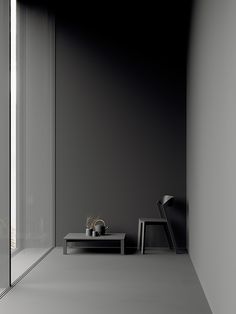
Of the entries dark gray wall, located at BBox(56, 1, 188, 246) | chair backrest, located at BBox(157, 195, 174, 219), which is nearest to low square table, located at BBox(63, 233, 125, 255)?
dark gray wall, located at BBox(56, 1, 188, 246)

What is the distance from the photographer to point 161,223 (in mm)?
7219

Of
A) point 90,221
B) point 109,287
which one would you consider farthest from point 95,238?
point 109,287

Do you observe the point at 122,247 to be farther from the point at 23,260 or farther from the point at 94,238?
the point at 23,260

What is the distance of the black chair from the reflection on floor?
132 centimetres

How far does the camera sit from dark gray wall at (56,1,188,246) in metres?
7.72

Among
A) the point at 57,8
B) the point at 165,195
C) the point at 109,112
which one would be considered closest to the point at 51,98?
the point at 109,112

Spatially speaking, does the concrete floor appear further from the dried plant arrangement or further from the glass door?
the dried plant arrangement

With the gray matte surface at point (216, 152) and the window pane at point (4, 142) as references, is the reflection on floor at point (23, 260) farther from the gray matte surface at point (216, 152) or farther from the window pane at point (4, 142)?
the gray matte surface at point (216, 152)

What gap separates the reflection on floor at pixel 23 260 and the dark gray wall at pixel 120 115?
1.15 metres

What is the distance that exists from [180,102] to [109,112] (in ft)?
3.25

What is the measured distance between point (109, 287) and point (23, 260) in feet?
4.42

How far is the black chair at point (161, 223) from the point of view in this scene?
7.16 metres

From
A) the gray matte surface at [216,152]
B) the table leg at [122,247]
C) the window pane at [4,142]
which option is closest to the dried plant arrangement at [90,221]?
the table leg at [122,247]

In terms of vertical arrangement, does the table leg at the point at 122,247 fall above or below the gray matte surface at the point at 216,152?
below
